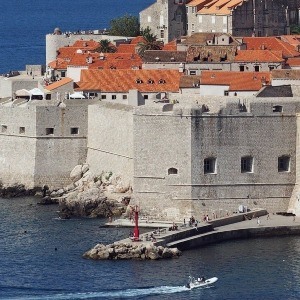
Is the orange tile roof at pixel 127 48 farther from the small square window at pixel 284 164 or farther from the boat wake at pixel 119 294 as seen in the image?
the boat wake at pixel 119 294

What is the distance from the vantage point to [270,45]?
107312 mm

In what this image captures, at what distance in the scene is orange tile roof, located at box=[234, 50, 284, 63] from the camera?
332 ft

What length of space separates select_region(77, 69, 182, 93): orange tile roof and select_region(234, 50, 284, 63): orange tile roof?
459cm

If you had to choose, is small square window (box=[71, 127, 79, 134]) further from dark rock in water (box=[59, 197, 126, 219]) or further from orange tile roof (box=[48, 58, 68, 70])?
orange tile roof (box=[48, 58, 68, 70])

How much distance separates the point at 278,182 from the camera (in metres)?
82.2

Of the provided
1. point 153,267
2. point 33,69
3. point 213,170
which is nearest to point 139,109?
point 213,170

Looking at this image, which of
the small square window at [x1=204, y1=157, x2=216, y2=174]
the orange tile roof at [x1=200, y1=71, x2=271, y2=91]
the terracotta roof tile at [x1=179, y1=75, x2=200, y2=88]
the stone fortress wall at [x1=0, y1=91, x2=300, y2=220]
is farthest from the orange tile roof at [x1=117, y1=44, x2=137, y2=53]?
the small square window at [x1=204, y1=157, x2=216, y2=174]

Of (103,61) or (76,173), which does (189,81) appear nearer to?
(76,173)

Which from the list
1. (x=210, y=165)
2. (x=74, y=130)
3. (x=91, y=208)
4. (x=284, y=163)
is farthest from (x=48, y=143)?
(x=284, y=163)

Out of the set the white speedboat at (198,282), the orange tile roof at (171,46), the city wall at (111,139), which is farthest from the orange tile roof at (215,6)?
the white speedboat at (198,282)

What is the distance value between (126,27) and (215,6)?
9.37m

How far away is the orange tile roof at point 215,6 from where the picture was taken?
117 metres

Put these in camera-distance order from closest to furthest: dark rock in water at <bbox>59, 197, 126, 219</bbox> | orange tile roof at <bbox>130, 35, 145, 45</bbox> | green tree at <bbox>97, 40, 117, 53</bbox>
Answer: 1. dark rock in water at <bbox>59, 197, 126, 219</bbox>
2. green tree at <bbox>97, 40, 117, 53</bbox>
3. orange tile roof at <bbox>130, 35, 145, 45</bbox>

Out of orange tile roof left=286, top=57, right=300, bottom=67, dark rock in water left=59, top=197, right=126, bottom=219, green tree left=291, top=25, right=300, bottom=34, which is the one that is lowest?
dark rock in water left=59, top=197, right=126, bottom=219
